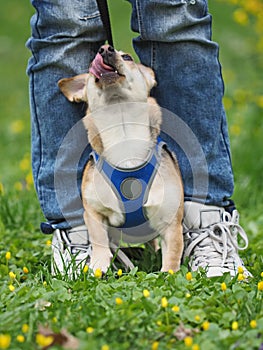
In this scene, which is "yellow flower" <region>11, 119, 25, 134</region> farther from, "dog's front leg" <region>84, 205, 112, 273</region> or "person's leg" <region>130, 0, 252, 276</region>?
"dog's front leg" <region>84, 205, 112, 273</region>

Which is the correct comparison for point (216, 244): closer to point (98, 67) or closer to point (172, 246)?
point (172, 246)

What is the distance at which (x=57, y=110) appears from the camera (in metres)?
2.91

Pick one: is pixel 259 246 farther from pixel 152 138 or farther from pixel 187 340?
pixel 187 340

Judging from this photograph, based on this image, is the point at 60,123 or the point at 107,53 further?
the point at 60,123

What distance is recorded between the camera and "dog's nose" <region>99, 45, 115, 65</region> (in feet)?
8.73

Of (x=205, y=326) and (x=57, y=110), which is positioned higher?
(x=57, y=110)

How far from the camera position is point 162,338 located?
6.36 feet

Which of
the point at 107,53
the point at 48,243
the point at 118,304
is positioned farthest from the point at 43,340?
the point at 107,53

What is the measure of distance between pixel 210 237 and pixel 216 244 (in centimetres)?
4

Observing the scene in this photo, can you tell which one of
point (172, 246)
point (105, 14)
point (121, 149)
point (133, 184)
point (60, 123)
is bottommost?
point (172, 246)

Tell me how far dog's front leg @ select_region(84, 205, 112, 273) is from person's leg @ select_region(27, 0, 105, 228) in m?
0.15

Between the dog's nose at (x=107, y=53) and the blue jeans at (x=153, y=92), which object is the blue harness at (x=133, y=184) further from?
the dog's nose at (x=107, y=53)

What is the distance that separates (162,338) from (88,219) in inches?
37.0

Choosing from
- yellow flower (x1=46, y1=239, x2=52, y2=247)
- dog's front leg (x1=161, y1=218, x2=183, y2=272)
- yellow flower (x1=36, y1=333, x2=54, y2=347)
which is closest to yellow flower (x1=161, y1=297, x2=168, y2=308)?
yellow flower (x1=36, y1=333, x2=54, y2=347)
